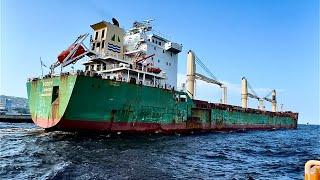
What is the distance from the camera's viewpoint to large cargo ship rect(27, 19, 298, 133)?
2161 cm

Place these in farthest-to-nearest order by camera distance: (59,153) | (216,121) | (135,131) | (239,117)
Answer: (239,117) < (216,121) < (135,131) < (59,153)

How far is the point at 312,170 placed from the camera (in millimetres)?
3037

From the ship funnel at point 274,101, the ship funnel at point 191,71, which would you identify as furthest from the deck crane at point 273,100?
the ship funnel at point 191,71

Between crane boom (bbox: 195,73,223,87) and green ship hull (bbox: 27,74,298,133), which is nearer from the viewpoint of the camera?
green ship hull (bbox: 27,74,298,133)

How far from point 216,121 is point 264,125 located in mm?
17870

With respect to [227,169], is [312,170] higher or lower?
higher

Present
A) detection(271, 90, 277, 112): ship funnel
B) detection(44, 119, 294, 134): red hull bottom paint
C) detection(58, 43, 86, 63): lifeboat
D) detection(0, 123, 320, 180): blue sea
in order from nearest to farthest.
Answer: detection(0, 123, 320, 180): blue sea < detection(44, 119, 294, 134): red hull bottom paint < detection(58, 43, 86, 63): lifeboat < detection(271, 90, 277, 112): ship funnel

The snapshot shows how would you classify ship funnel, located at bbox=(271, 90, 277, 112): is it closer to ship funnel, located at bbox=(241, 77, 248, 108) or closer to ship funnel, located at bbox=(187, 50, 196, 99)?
ship funnel, located at bbox=(241, 77, 248, 108)

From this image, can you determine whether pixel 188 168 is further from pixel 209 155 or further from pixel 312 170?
pixel 312 170

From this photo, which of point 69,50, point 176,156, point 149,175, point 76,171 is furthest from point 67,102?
point 149,175

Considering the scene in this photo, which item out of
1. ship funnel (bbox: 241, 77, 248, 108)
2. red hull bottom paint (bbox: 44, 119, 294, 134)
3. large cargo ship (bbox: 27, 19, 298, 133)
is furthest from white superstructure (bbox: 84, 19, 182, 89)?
ship funnel (bbox: 241, 77, 248, 108)

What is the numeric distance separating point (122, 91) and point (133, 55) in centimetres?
772

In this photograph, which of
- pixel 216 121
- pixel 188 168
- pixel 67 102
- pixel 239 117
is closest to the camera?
pixel 188 168

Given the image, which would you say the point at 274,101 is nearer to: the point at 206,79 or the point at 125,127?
the point at 206,79
